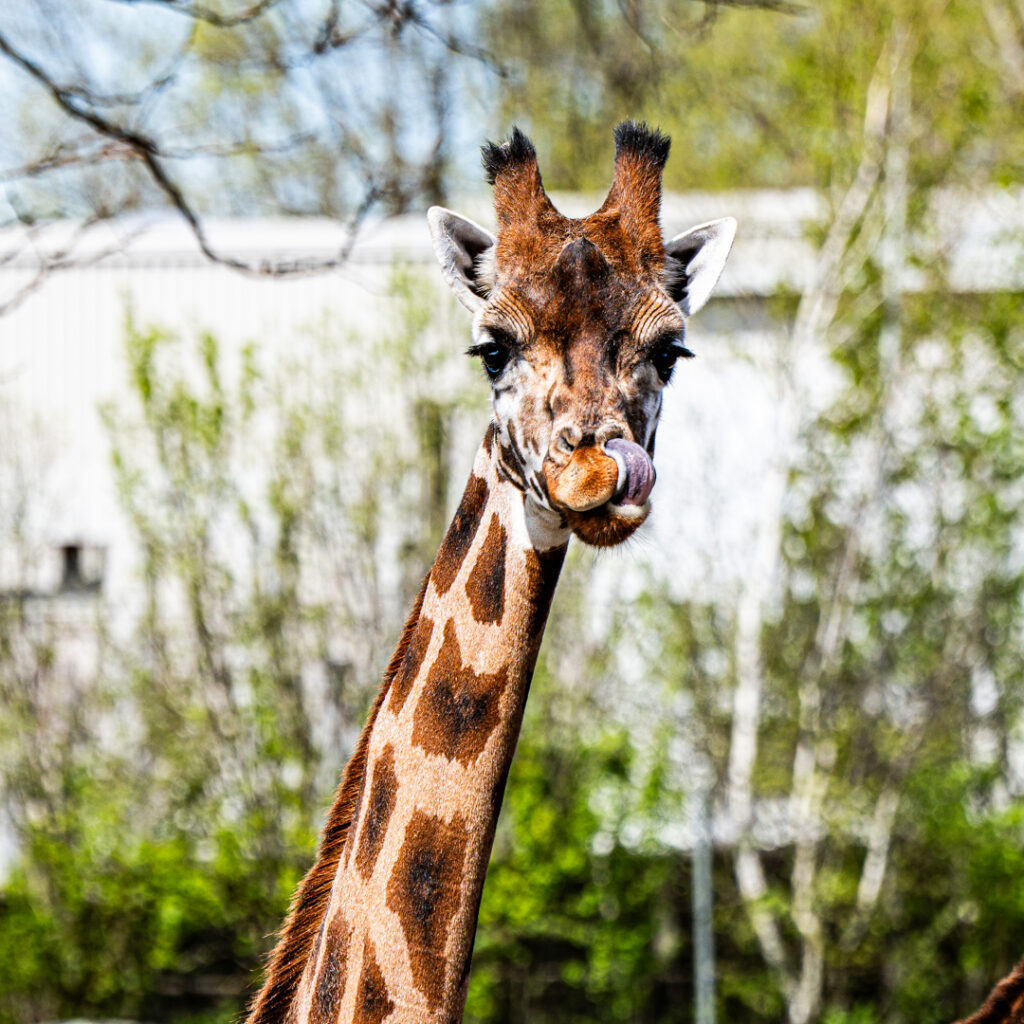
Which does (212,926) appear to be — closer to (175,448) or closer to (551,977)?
(551,977)

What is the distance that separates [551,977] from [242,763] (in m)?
2.85

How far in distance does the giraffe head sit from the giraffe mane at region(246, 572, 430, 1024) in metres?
0.56

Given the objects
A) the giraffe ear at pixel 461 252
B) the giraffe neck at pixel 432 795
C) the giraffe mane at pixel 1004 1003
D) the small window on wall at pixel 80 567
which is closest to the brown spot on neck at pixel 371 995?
the giraffe neck at pixel 432 795

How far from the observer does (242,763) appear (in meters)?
8.85

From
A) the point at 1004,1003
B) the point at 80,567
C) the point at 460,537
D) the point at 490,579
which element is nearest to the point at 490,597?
the point at 490,579

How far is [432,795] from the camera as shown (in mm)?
2439

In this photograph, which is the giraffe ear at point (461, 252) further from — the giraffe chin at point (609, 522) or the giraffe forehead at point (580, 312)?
the giraffe chin at point (609, 522)

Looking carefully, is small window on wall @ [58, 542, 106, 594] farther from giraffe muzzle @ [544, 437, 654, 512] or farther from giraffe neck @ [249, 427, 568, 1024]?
giraffe muzzle @ [544, 437, 654, 512]

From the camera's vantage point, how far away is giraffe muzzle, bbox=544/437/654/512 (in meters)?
2.17

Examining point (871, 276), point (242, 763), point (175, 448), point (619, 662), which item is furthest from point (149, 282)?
point (871, 276)

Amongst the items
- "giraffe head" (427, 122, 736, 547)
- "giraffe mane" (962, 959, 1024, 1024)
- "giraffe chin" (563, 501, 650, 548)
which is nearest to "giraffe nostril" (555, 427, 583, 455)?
"giraffe head" (427, 122, 736, 547)

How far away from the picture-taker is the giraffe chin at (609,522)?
2.20m

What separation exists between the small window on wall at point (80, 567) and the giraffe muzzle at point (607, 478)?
8.39m

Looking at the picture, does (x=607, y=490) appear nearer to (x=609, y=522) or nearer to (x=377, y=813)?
(x=609, y=522)
